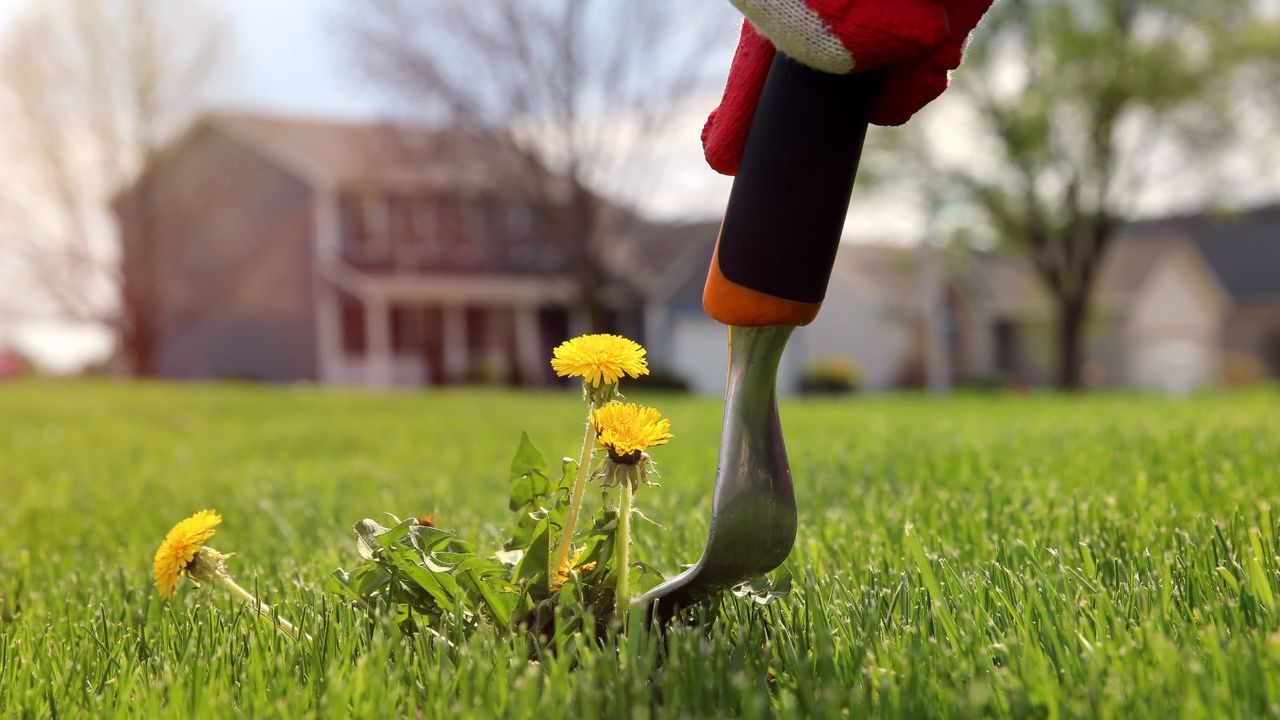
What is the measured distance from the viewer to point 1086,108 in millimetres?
22141

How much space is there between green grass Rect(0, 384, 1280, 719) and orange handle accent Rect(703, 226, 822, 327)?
0.44 meters

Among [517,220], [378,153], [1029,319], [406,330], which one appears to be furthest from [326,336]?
[1029,319]

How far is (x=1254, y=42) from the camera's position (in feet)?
68.8

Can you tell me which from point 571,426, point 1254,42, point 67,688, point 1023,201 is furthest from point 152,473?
point 1254,42

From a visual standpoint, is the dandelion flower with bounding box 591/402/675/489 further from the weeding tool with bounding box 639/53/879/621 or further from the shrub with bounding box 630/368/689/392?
the shrub with bounding box 630/368/689/392

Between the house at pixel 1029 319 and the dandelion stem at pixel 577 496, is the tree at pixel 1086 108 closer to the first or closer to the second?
the house at pixel 1029 319

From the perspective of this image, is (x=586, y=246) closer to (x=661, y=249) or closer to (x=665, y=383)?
(x=661, y=249)

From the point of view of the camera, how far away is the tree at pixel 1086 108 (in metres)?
21.3

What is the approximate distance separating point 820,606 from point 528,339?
27.2 metres

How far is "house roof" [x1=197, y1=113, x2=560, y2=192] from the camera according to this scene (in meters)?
21.4

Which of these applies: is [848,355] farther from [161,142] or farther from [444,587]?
[444,587]

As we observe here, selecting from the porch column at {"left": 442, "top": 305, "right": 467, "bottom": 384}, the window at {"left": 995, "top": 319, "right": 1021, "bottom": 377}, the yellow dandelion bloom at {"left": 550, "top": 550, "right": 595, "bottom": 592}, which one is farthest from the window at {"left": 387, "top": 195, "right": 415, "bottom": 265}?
the yellow dandelion bloom at {"left": 550, "top": 550, "right": 595, "bottom": 592}

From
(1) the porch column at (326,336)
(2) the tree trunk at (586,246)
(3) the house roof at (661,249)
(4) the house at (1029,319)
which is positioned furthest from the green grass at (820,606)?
(4) the house at (1029,319)

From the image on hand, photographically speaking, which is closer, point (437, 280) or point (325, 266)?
point (325, 266)
